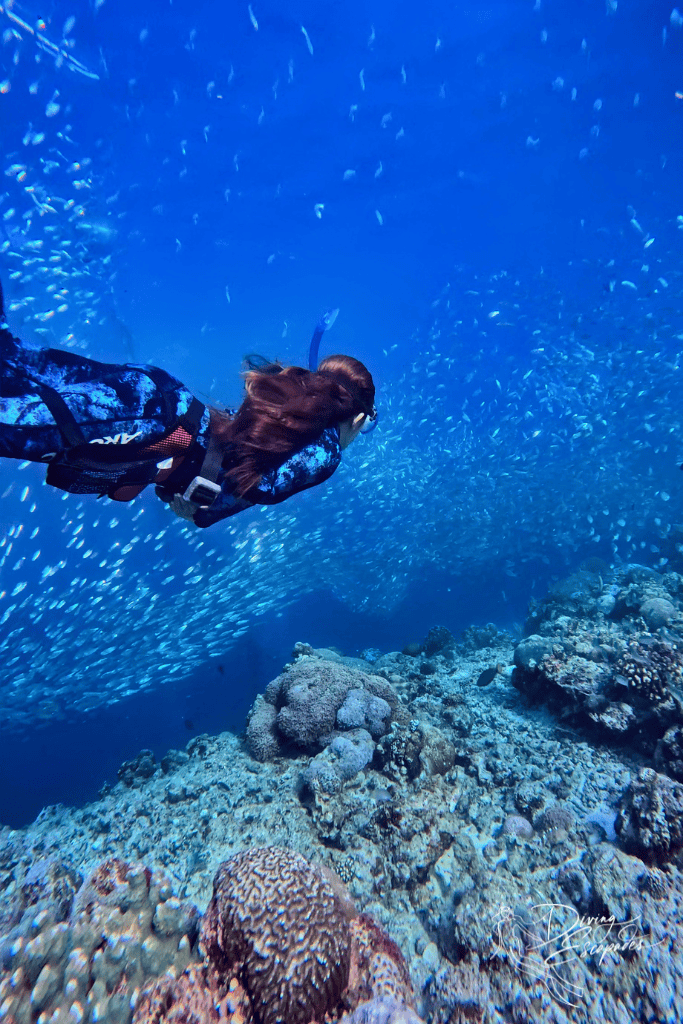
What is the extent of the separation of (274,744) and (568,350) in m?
29.4

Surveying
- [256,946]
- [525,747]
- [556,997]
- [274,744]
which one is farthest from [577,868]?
[274,744]

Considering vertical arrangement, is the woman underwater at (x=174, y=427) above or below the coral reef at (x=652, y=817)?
above

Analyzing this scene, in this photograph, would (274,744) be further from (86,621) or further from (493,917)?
(86,621)

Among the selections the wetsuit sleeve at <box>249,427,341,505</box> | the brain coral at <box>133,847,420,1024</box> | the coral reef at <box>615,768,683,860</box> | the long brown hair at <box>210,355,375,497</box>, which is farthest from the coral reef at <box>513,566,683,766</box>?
the long brown hair at <box>210,355,375,497</box>

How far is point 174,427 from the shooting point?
119 inches

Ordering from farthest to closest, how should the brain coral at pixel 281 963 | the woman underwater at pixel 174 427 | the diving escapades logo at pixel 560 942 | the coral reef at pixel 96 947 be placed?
the diving escapades logo at pixel 560 942 < the woman underwater at pixel 174 427 < the brain coral at pixel 281 963 < the coral reef at pixel 96 947

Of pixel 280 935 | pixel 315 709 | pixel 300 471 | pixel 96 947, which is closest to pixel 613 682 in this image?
pixel 315 709

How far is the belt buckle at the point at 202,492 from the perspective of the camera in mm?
3102

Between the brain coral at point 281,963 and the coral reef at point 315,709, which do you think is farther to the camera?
the coral reef at point 315,709

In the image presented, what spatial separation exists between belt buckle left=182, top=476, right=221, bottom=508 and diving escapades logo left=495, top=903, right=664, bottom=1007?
3716mm

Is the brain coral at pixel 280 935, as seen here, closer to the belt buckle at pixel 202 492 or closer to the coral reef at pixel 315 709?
the belt buckle at pixel 202 492

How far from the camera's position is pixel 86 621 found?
22938mm

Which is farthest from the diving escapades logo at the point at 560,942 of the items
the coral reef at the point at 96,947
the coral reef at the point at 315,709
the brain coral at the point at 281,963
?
the coral reef at the point at 315,709

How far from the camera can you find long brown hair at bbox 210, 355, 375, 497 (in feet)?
10.2
